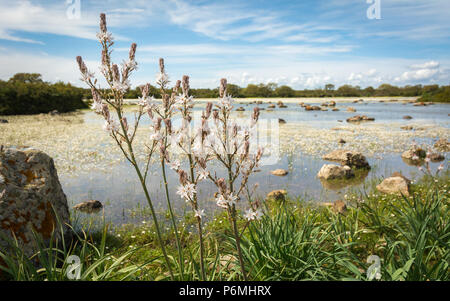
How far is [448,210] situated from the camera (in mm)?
4742

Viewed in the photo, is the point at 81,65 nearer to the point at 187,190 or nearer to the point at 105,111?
the point at 105,111

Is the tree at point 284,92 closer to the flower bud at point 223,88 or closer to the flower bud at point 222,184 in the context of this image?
the flower bud at point 223,88

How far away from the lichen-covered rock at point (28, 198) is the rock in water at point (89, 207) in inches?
65.2

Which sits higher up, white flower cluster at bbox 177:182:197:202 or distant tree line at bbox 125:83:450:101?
distant tree line at bbox 125:83:450:101

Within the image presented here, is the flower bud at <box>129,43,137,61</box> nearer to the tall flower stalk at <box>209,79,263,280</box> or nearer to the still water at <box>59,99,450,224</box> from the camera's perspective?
the tall flower stalk at <box>209,79,263,280</box>

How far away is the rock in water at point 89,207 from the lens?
24.7 ft

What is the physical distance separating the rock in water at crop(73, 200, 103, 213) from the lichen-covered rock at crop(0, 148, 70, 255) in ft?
5.43

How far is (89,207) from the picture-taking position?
300 inches

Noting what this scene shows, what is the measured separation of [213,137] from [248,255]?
1.98 m

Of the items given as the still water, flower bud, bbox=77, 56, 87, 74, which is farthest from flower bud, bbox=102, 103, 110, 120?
the still water

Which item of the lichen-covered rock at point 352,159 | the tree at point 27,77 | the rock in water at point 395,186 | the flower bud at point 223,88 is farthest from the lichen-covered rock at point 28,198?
the tree at point 27,77

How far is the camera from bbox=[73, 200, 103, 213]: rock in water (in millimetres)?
7535
